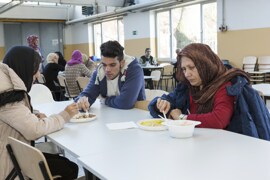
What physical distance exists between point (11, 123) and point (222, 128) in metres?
1.13

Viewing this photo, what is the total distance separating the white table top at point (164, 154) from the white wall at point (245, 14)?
627 cm

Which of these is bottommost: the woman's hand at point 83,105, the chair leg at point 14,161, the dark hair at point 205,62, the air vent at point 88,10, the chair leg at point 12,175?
the chair leg at point 12,175

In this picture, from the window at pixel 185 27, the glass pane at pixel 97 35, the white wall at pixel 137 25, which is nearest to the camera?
the window at pixel 185 27

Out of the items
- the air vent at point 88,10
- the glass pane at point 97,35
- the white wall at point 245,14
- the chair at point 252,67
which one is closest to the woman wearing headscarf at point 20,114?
the chair at point 252,67

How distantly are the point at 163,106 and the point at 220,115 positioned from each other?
0.39 meters

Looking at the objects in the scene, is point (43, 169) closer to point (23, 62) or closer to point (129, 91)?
point (23, 62)

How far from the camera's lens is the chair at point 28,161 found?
1.29m

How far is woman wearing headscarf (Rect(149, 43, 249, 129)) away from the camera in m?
1.81

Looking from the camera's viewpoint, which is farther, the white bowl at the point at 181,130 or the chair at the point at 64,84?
the chair at the point at 64,84

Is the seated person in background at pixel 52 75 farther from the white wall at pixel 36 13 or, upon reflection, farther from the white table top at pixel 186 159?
the white wall at pixel 36 13

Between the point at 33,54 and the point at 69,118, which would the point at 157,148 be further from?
the point at 33,54

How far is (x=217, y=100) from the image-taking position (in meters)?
1.86

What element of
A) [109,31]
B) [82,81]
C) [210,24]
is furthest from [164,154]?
[109,31]

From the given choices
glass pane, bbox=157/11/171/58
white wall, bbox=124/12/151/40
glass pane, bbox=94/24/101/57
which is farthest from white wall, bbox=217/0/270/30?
glass pane, bbox=94/24/101/57
